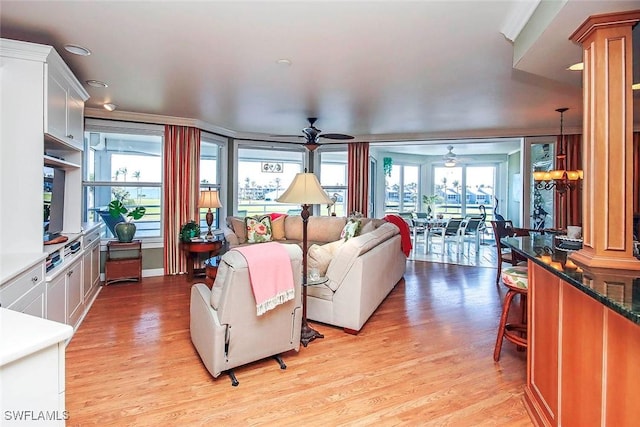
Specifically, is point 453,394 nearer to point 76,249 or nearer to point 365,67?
point 365,67

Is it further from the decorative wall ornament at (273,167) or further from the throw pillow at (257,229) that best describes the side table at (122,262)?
the decorative wall ornament at (273,167)

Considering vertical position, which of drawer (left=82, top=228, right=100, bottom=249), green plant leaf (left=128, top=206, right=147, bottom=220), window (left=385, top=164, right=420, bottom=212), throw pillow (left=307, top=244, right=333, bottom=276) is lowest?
throw pillow (left=307, top=244, right=333, bottom=276)

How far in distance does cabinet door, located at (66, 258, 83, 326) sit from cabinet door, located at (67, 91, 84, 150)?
114 centimetres

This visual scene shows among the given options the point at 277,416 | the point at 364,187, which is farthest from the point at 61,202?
the point at 364,187

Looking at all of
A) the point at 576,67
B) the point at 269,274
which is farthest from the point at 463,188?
the point at 269,274

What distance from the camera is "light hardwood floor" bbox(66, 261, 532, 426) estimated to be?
2.06 metres

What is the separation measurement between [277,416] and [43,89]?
8.85 feet

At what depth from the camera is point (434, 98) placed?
4.19 meters

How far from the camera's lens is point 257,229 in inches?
225

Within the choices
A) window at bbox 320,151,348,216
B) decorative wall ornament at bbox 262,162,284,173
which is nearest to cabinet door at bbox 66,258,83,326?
decorative wall ornament at bbox 262,162,284,173

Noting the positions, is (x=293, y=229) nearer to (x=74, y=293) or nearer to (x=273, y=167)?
(x=273, y=167)

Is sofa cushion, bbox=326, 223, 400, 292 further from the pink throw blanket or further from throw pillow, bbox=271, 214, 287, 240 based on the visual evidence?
throw pillow, bbox=271, 214, 287, 240

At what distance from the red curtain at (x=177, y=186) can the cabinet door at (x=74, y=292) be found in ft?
6.47

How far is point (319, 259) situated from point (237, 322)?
1.23m
